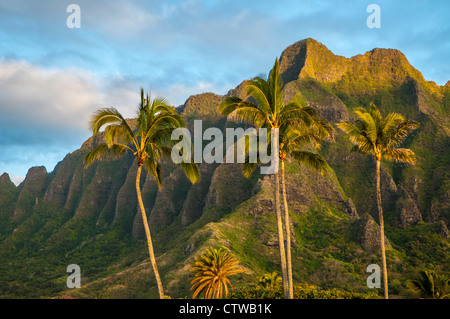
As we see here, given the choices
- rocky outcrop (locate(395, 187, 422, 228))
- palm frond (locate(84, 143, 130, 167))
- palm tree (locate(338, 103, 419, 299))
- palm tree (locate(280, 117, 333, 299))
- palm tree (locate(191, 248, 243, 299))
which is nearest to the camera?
palm frond (locate(84, 143, 130, 167))

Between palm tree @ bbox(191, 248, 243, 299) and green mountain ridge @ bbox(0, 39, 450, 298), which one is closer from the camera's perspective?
palm tree @ bbox(191, 248, 243, 299)

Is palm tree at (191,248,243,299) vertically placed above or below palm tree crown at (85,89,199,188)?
below

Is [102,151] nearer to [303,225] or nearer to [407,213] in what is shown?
[303,225]

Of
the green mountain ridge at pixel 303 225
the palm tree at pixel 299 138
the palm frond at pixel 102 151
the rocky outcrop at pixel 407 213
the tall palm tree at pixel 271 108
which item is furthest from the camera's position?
the rocky outcrop at pixel 407 213

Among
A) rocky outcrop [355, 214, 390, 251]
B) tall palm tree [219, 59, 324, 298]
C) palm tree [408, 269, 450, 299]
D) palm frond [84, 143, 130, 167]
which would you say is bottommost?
palm tree [408, 269, 450, 299]

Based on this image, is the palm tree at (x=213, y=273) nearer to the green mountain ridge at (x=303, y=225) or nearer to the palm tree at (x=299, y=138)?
the palm tree at (x=299, y=138)

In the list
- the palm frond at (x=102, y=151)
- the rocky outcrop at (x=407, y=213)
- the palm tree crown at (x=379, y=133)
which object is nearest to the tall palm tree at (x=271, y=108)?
the palm frond at (x=102, y=151)

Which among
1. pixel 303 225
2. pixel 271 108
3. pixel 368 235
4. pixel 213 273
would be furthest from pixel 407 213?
pixel 271 108

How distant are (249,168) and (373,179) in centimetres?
13474

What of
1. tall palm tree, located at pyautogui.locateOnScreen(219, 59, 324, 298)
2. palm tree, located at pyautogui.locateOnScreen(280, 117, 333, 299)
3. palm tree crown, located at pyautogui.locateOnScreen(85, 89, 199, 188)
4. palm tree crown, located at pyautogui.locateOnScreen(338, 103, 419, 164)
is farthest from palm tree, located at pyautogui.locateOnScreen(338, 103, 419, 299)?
palm tree crown, located at pyautogui.locateOnScreen(85, 89, 199, 188)

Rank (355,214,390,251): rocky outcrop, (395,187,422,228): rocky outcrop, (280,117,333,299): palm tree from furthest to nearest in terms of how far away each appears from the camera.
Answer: (395,187,422,228): rocky outcrop
(355,214,390,251): rocky outcrop
(280,117,333,299): palm tree

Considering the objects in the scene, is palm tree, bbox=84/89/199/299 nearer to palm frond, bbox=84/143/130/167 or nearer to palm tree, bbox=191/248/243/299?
palm frond, bbox=84/143/130/167
